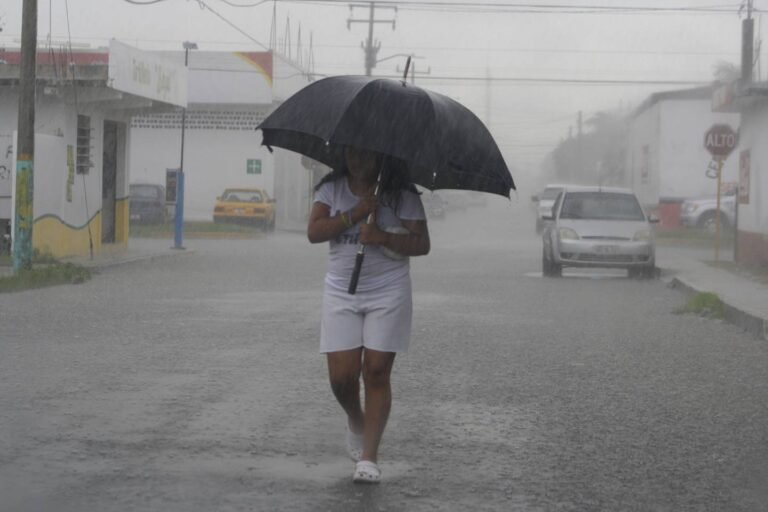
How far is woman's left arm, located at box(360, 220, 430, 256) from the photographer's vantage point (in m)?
6.22

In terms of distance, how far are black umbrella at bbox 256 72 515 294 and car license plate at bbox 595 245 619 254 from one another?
17.2 meters

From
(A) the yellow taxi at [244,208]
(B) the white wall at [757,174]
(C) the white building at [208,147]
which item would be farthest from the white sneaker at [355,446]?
(C) the white building at [208,147]

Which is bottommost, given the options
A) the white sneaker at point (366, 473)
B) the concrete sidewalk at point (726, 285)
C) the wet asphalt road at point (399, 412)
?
the wet asphalt road at point (399, 412)

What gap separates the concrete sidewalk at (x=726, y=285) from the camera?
1505 cm

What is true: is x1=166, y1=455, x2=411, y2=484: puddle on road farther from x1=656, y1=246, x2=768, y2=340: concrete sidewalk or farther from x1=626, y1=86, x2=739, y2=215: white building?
x1=626, y1=86, x2=739, y2=215: white building

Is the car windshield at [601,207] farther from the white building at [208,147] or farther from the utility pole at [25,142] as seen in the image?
the white building at [208,147]

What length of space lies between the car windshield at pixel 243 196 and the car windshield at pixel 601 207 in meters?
24.3

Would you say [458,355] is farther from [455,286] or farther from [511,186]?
[455,286]

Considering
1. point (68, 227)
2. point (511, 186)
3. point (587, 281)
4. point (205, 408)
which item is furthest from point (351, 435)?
point (68, 227)

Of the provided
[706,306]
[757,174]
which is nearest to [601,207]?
[757,174]

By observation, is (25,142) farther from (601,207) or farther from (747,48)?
(747,48)

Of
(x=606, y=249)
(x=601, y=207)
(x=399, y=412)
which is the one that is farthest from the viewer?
(x=601, y=207)

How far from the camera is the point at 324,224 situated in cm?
629

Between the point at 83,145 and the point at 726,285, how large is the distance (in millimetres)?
14108
